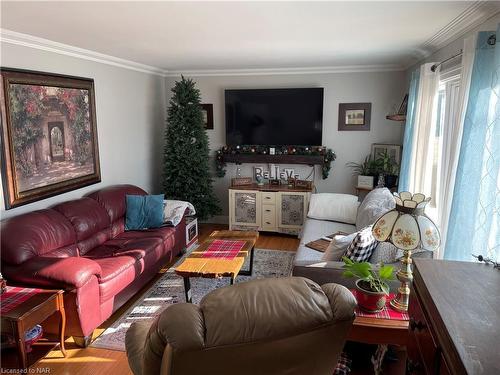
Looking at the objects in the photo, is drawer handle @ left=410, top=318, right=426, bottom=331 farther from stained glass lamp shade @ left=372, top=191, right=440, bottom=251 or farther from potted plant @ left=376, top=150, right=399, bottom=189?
potted plant @ left=376, top=150, right=399, bottom=189

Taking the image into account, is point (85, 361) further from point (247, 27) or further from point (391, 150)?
point (391, 150)

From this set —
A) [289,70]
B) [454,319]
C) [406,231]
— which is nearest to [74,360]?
[406,231]

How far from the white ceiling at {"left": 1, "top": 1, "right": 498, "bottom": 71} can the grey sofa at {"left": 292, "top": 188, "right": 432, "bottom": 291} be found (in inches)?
60.9

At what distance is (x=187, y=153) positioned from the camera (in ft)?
16.9

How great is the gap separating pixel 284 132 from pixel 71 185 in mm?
2950

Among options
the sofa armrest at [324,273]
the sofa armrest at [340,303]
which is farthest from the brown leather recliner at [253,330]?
the sofa armrest at [324,273]

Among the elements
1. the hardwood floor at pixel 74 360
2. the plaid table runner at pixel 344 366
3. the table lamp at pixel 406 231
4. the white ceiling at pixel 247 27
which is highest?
the white ceiling at pixel 247 27

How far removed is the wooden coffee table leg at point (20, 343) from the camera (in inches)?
84.2

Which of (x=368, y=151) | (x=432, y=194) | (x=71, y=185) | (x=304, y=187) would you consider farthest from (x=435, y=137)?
(x=71, y=185)

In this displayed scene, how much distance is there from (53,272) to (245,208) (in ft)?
9.97

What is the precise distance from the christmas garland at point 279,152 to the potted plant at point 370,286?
11.0 ft

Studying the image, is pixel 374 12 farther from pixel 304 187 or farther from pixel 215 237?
pixel 304 187

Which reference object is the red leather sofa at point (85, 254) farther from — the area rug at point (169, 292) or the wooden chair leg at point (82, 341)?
the area rug at point (169, 292)

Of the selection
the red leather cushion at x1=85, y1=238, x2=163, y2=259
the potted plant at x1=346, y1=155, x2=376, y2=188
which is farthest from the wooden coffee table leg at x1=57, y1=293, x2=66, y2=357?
the potted plant at x1=346, y1=155, x2=376, y2=188
